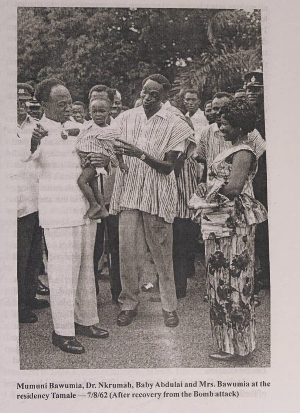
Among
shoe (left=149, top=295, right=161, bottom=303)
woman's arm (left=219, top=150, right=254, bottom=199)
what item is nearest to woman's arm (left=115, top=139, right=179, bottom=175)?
woman's arm (left=219, top=150, right=254, bottom=199)

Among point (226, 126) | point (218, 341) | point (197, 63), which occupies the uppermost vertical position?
point (197, 63)

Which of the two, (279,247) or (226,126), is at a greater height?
(226,126)

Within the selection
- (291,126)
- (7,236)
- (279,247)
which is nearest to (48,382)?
(7,236)

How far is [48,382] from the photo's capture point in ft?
7.12

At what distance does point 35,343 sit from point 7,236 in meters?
0.41

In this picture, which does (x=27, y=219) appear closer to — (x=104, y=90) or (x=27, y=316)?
(x=27, y=316)

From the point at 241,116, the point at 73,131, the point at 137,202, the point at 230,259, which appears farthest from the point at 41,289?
the point at 241,116

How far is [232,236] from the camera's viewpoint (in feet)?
7.16

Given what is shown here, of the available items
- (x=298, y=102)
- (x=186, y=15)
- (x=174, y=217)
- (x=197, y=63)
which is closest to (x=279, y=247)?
(x=174, y=217)

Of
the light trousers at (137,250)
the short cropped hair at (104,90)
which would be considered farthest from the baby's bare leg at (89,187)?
the short cropped hair at (104,90)

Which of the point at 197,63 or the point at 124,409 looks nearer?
the point at 124,409

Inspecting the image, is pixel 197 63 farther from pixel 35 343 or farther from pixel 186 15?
pixel 35 343

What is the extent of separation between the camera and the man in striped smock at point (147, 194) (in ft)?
7.36

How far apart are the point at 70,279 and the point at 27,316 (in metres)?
0.21
